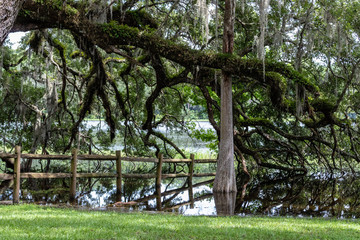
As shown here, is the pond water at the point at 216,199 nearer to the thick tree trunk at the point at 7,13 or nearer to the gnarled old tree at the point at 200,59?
the gnarled old tree at the point at 200,59

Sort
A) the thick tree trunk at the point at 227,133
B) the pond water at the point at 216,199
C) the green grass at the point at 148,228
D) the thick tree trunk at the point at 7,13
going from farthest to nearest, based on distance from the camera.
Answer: the thick tree trunk at the point at 227,133
the pond water at the point at 216,199
the green grass at the point at 148,228
the thick tree trunk at the point at 7,13

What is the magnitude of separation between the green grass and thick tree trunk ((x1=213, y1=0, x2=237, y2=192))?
4114 millimetres

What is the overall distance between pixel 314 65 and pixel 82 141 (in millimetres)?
10669

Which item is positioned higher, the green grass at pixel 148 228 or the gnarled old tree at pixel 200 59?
the gnarled old tree at pixel 200 59

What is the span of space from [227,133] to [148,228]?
20.5 ft

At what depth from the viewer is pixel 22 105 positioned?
52.4ft

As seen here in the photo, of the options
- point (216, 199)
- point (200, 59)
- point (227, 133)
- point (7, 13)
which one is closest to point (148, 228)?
point (7, 13)

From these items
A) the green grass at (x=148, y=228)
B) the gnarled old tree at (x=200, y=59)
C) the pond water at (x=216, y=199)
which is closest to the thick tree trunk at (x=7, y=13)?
the green grass at (x=148, y=228)

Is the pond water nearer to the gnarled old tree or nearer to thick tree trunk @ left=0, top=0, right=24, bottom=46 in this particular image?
the gnarled old tree

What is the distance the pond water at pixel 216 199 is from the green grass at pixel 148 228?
1.84 metres

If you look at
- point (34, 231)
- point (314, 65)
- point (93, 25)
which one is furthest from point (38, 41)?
point (314, 65)

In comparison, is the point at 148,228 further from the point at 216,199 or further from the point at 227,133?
the point at 227,133

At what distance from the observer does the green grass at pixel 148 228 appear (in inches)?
212

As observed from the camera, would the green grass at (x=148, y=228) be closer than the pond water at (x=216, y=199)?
Yes
